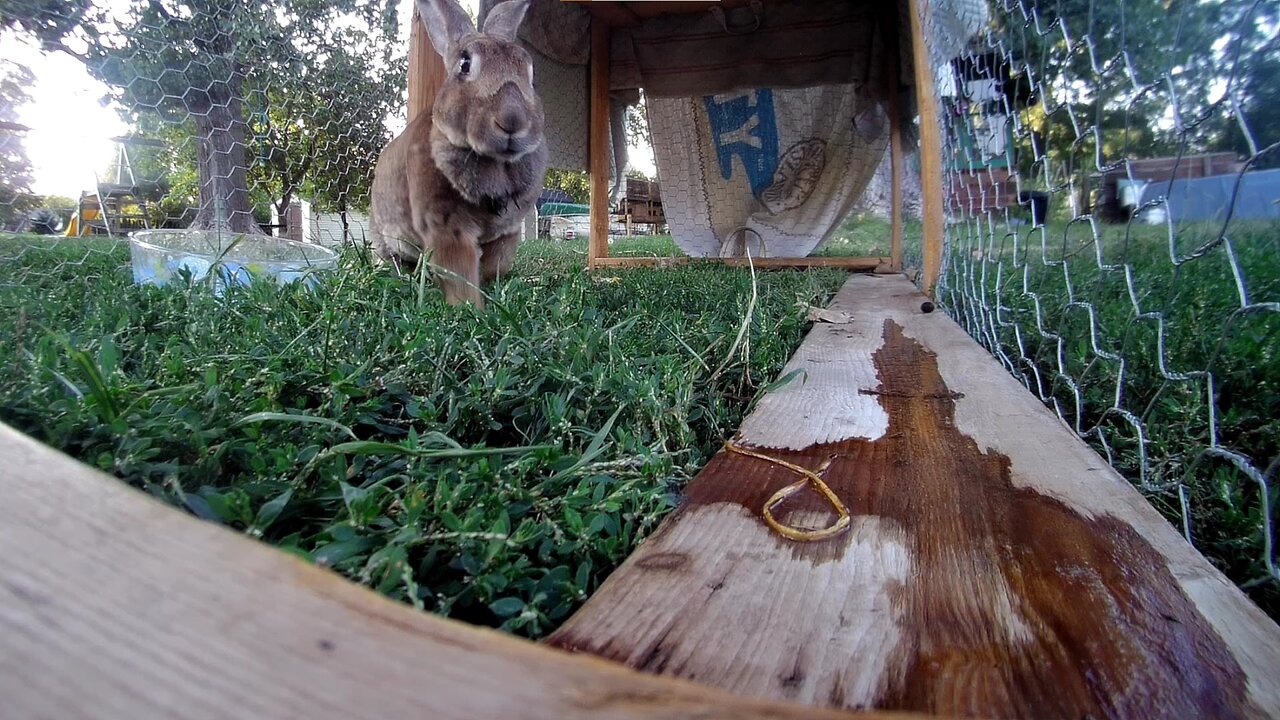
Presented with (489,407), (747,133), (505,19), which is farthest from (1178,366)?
(747,133)

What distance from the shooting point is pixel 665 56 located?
454 cm

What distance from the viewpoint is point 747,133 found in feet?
17.1

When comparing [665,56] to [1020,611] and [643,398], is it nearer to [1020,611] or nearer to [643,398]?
[643,398]

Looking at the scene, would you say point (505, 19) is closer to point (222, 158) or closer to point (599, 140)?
point (222, 158)

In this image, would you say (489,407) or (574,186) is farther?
(574,186)

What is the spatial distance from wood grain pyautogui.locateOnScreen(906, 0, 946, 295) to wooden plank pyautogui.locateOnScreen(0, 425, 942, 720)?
295cm

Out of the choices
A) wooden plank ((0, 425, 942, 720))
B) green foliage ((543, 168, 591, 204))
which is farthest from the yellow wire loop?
green foliage ((543, 168, 591, 204))

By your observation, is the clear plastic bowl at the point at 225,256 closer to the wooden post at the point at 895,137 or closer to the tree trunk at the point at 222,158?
the tree trunk at the point at 222,158

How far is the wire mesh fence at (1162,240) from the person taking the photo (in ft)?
2.91

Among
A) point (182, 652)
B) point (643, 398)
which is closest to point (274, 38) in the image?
point (643, 398)

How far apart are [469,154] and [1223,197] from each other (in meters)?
2.05

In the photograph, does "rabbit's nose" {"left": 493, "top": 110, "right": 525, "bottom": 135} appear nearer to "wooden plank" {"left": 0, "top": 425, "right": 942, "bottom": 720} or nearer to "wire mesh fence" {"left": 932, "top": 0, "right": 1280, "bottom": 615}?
"wire mesh fence" {"left": 932, "top": 0, "right": 1280, "bottom": 615}

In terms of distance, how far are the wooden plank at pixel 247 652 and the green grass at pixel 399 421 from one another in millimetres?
199

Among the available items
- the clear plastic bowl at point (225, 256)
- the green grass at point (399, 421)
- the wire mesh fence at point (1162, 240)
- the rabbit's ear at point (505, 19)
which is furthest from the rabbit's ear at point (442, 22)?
the wire mesh fence at point (1162, 240)
